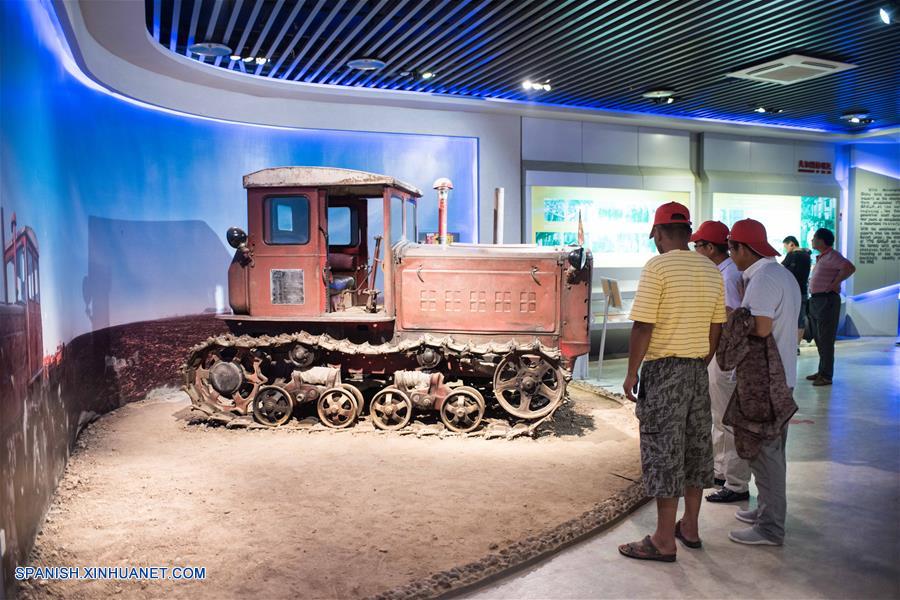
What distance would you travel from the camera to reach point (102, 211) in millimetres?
7301

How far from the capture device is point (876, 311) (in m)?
13.8

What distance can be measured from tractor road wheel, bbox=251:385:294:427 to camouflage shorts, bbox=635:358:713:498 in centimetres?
410

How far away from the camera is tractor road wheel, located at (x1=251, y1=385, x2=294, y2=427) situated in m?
6.91

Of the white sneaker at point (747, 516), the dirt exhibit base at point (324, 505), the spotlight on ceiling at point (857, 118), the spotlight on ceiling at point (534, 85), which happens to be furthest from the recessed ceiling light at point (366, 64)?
the spotlight on ceiling at point (857, 118)

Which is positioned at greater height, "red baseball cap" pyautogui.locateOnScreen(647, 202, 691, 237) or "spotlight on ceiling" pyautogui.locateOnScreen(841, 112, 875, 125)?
"spotlight on ceiling" pyautogui.locateOnScreen(841, 112, 875, 125)

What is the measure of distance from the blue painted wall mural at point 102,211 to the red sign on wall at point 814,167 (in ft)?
23.4

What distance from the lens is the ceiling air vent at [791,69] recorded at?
8523mm

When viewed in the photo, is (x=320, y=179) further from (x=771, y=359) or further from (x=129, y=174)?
(x=771, y=359)

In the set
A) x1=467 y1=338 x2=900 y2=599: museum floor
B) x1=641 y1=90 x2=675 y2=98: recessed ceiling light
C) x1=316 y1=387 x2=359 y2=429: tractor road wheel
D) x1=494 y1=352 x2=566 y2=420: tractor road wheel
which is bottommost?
x1=467 y1=338 x2=900 y2=599: museum floor

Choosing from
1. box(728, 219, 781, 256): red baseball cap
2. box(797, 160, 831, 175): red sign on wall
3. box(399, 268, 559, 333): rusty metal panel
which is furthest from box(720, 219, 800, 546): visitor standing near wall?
box(797, 160, 831, 175): red sign on wall

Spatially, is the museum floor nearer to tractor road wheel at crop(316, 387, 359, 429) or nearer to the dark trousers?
the dark trousers

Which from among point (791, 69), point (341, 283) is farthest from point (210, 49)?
point (791, 69)

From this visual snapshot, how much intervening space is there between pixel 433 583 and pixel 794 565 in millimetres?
1983

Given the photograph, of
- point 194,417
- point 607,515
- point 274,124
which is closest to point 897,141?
point 274,124
